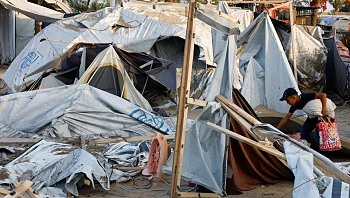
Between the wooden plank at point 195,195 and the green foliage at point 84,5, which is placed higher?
the green foliage at point 84,5

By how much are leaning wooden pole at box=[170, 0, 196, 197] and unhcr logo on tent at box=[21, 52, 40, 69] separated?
8858 mm


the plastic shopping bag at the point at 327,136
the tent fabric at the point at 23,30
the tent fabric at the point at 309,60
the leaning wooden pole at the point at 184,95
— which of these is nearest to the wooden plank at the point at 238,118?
the leaning wooden pole at the point at 184,95

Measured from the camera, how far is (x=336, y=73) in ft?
44.9

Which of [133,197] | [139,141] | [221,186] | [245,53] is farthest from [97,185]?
[245,53]

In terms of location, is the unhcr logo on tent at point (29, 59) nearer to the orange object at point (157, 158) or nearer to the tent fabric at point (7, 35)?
the orange object at point (157, 158)

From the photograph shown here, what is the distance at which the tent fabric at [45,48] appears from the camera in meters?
12.9

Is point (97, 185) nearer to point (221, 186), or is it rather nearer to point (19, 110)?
point (221, 186)

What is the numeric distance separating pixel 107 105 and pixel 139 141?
1.41 metres

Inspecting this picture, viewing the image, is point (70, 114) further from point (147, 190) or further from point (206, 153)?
point (206, 153)

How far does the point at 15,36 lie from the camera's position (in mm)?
21688

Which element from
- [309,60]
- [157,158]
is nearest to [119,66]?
[157,158]

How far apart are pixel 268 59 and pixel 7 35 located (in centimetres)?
1331

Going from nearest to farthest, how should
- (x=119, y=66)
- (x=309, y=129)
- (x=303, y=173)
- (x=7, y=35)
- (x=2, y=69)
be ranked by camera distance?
1. (x=303, y=173)
2. (x=309, y=129)
3. (x=119, y=66)
4. (x=2, y=69)
5. (x=7, y=35)

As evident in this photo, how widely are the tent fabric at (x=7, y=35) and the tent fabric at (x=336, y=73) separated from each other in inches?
498
